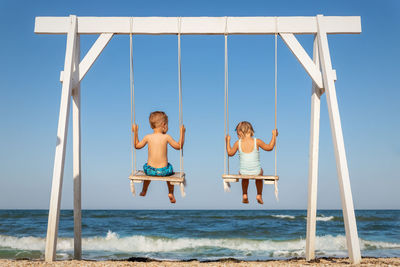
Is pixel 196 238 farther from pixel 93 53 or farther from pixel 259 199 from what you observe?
pixel 93 53

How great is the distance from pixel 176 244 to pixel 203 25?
10.2 meters

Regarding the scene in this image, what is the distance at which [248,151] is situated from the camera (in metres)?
5.78

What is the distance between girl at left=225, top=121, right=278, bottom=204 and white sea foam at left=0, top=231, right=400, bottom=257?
300 inches

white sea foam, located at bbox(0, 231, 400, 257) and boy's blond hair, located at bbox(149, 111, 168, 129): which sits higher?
boy's blond hair, located at bbox(149, 111, 168, 129)

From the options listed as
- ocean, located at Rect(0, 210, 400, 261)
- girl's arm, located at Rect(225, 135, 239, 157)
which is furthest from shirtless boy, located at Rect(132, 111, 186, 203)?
ocean, located at Rect(0, 210, 400, 261)

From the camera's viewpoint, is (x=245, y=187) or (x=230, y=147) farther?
(x=245, y=187)

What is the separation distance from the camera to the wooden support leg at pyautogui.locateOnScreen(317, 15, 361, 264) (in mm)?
5012

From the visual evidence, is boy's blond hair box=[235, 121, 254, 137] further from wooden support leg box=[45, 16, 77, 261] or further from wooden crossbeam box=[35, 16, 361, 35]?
wooden support leg box=[45, 16, 77, 261]

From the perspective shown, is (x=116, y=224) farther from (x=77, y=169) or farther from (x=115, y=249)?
(x=77, y=169)

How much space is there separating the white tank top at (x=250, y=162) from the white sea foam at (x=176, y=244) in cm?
770

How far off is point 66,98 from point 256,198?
8.79 feet

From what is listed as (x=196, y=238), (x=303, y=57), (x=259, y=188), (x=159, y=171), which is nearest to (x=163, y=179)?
(x=159, y=171)

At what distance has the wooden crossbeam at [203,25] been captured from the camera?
5578mm

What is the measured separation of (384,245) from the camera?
13.9 meters
